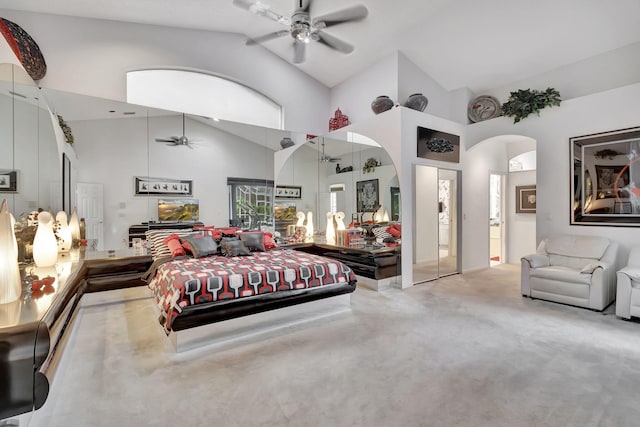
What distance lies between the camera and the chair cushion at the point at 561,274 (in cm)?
392

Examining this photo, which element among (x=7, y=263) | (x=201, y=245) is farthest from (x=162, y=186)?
(x=7, y=263)

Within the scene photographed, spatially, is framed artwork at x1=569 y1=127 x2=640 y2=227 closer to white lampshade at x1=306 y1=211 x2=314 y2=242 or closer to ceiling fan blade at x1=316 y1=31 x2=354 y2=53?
ceiling fan blade at x1=316 y1=31 x2=354 y2=53

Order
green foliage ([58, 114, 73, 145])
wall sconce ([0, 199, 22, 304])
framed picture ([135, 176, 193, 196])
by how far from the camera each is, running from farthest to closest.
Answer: framed picture ([135, 176, 193, 196]) < green foliage ([58, 114, 73, 145]) < wall sconce ([0, 199, 22, 304])

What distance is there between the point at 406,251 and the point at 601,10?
4186mm

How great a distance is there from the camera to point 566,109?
483 centimetres

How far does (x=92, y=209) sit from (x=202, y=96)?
2.61 m

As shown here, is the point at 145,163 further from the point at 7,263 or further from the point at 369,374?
the point at 369,374

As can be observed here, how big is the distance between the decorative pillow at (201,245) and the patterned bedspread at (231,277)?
90mm

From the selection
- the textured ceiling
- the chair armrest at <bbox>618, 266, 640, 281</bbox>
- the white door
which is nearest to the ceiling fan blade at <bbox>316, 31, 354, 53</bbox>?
the textured ceiling

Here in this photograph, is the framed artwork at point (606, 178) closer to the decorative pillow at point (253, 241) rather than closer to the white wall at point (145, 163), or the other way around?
the decorative pillow at point (253, 241)

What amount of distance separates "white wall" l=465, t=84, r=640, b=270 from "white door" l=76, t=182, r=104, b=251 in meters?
6.57

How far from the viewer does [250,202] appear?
5.46 m

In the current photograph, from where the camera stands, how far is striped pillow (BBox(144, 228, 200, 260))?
14.4 ft

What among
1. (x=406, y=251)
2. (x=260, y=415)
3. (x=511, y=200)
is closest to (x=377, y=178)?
(x=406, y=251)
